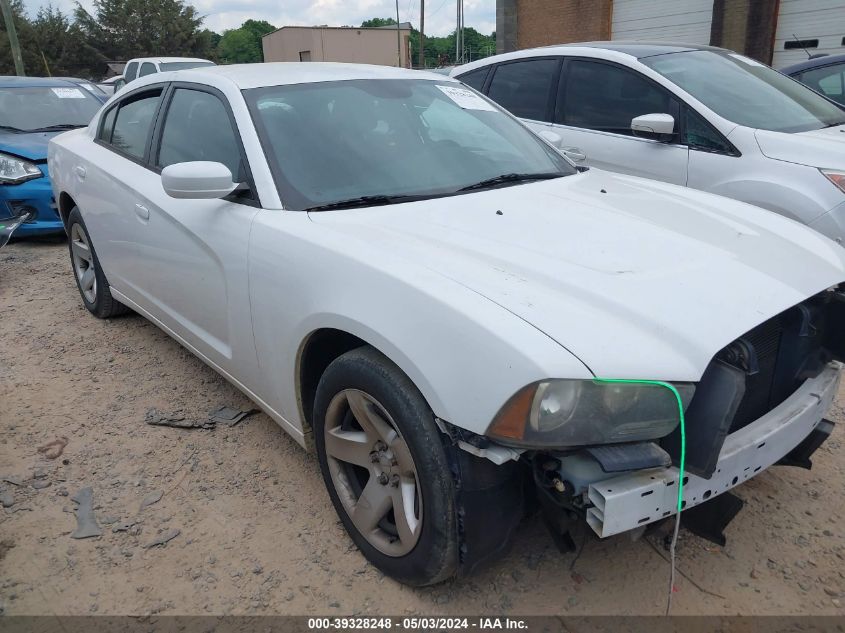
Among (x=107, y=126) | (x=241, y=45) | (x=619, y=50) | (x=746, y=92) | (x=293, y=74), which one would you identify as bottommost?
(x=107, y=126)

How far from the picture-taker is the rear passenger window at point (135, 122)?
3.60m

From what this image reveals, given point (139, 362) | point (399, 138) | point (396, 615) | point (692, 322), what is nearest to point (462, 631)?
point (396, 615)

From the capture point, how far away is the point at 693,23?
57.7 feet

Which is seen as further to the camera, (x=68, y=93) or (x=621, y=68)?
(x=68, y=93)

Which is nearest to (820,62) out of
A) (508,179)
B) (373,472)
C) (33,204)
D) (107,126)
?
(508,179)

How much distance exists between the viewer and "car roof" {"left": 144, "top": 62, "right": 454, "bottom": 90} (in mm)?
2983

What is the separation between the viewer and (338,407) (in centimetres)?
225

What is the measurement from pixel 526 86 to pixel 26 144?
16.0ft

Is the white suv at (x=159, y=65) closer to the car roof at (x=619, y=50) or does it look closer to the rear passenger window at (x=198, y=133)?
the car roof at (x=619, y=50)

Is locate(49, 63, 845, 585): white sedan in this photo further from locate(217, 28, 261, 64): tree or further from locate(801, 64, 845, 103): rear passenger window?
locate(217, 28, 261, 64): tree

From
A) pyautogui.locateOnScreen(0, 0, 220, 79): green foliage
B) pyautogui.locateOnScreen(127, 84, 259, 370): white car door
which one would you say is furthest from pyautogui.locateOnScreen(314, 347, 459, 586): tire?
pyautogui.locateOnScreen(0, 0, 220, 79): green foliage

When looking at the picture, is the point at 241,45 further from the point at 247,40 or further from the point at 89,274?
the point at 89,274

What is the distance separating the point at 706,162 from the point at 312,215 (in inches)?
119

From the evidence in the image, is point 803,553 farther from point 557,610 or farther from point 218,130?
point 218,130
